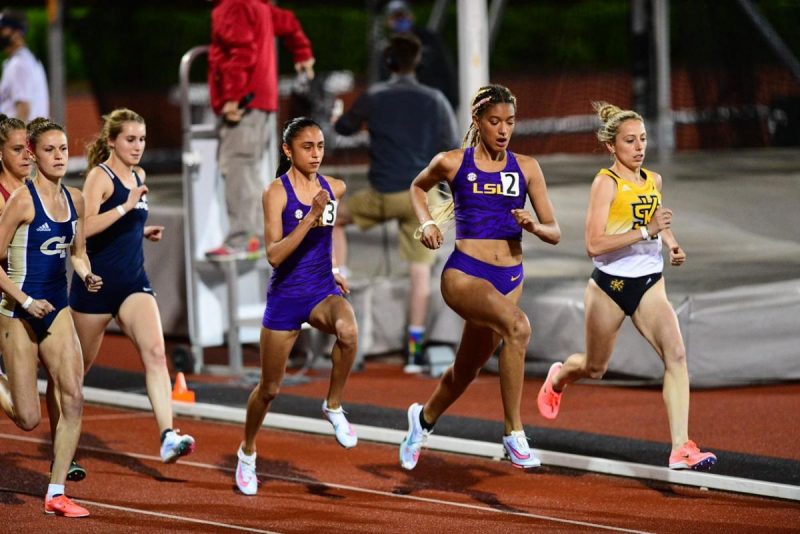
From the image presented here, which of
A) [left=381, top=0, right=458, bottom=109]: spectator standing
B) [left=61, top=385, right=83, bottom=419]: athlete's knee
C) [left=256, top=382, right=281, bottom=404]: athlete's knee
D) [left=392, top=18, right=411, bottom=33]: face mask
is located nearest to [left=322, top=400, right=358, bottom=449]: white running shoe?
[left=256, top=382, right=281, bottom=404]: athlete's knee

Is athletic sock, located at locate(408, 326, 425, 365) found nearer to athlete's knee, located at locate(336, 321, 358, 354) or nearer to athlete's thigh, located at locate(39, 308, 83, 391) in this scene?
athlete's knee, located at locate(336, 321, 358, 354)

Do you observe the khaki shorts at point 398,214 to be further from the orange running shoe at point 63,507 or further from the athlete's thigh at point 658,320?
the orange running shoe at point 63,507

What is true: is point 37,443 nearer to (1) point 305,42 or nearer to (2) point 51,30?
(1) point 305,42

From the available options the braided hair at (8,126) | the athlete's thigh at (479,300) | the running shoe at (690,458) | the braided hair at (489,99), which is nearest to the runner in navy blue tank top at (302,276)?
the athlete's thigh at (479,300)

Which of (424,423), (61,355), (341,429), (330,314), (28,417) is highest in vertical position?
(330,314)

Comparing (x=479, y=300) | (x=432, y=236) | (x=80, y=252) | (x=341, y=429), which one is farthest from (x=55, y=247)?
(x=479, y=300)

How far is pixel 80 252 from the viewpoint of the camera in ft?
26.5

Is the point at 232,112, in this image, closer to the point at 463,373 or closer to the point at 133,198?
the point at 133,198

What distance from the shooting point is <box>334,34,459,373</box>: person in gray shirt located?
1198 centimetres

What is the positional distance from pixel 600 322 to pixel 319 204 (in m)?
1.83

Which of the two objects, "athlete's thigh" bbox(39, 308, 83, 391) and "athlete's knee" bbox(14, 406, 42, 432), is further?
"athlete's knee" bbox(14, 406, 42, 432)

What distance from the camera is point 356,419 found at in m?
10.5

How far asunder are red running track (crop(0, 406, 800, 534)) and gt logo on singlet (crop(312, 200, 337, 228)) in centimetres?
156

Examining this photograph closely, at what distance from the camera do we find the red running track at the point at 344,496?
7734 millimetres
